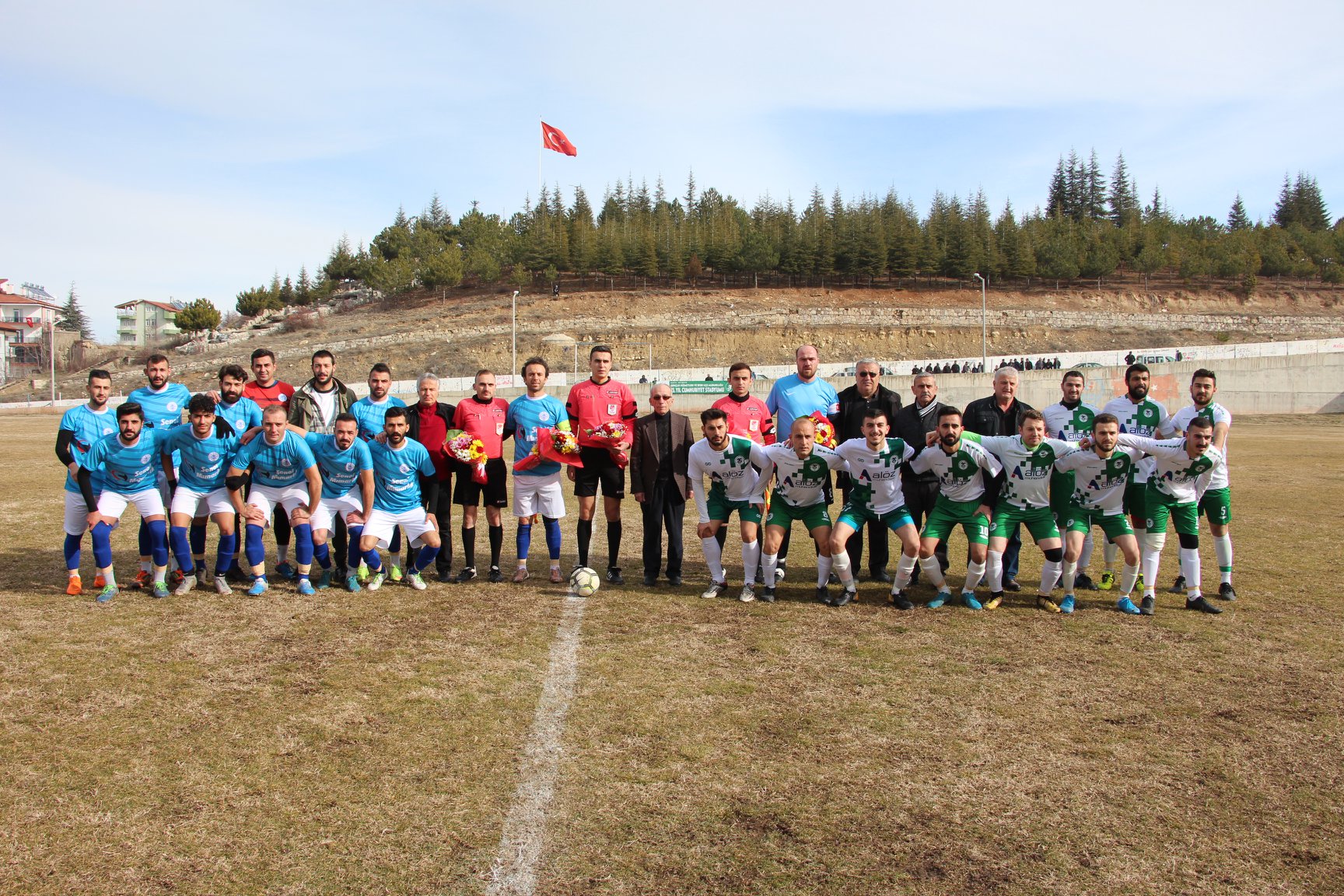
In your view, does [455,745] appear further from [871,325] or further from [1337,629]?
[871,325]

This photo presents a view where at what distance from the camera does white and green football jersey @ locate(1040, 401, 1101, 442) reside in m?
8.23

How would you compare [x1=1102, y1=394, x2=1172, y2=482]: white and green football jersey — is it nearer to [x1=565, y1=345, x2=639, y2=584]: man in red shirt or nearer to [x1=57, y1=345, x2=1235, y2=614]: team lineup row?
[x1=57, y1=345, x2=1235, y2=614]: team lineup row

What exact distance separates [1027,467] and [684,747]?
14.8 feet

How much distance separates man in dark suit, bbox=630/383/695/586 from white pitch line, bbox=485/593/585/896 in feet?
7.18

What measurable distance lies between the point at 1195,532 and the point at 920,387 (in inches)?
102

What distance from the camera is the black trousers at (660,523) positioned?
8.32 metres

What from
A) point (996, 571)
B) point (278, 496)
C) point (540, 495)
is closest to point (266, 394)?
point (278, 496)

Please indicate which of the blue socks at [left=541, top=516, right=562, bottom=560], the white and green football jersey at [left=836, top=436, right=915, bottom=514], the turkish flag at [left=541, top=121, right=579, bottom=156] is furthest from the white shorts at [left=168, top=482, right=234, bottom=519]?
the turkish flag at [left=541, top=121, right=579, bottom=156]

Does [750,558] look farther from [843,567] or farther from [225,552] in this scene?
[225,552]

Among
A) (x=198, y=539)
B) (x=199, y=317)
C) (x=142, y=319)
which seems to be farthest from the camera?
(x=142, y=319)

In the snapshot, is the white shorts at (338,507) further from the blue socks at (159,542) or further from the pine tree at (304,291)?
the pine tree at (304,291)

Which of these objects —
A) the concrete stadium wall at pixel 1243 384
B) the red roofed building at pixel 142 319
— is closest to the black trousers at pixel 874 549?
the concrete stadium wall at pixel 1243 384

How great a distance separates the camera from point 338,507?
8125 mm

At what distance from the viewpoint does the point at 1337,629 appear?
6.55 meters
